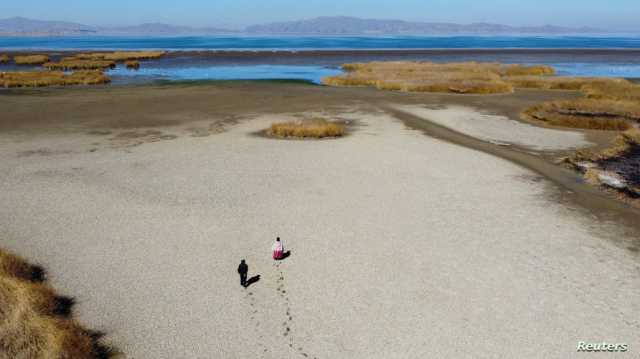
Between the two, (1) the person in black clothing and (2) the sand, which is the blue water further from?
(1) the person in black clothing

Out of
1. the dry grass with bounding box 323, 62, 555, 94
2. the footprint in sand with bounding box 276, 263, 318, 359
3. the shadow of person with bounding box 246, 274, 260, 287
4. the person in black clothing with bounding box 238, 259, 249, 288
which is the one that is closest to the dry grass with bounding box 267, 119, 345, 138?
the footprint in sand with bounding box 276, 263, 318, 359

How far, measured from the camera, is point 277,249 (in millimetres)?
17188

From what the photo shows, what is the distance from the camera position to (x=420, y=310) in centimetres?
1434

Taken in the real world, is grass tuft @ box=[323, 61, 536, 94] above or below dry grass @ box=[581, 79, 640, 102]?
above

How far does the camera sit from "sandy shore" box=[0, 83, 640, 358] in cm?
1327

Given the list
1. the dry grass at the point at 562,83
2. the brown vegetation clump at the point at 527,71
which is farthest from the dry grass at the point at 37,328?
the brown vegetation clump at the point at 527,71

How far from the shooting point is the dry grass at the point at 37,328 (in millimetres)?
11891

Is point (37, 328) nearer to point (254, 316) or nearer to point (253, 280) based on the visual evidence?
point (254, 316)

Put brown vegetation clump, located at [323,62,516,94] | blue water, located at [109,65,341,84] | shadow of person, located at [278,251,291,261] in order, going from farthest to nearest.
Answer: blue water, located at [109,65,341,84], brown vegetation clump, located at [323,62,516,94], shadow of person, located at [278,251,291,261]

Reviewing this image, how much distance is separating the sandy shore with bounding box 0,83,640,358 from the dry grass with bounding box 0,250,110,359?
2.37 ft

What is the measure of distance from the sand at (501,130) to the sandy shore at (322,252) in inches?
254

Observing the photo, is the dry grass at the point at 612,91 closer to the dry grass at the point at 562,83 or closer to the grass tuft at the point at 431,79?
the dry grass at the point at 562,83

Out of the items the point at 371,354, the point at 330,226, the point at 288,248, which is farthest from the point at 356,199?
the point at 371,354

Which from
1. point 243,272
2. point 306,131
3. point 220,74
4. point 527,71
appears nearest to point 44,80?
point 220,74
